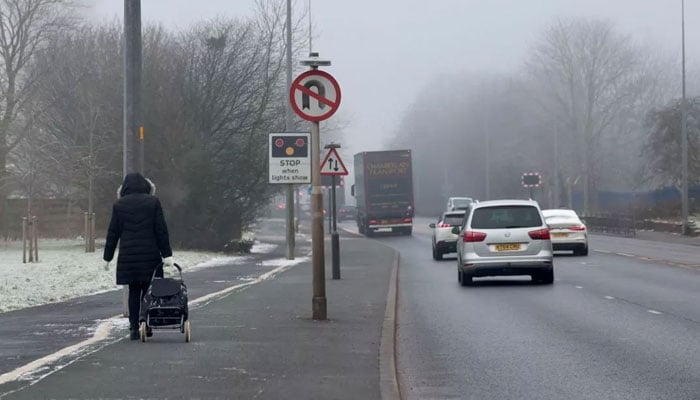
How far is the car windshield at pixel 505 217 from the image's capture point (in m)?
23.4

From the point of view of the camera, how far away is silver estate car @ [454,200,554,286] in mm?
22938

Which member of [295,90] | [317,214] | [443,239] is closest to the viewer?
[295,90]

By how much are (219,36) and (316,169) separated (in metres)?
28.4

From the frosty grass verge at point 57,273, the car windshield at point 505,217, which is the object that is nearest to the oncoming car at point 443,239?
the frosty grass verge at point 57,273

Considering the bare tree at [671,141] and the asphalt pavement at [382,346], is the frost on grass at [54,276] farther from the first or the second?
the bare tree at [671,141]

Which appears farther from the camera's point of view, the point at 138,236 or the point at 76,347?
the point at 138,236

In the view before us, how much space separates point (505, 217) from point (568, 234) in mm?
13533

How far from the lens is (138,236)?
1216cm

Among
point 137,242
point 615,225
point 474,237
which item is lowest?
point 615,225

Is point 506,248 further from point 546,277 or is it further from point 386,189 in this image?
point 386,189

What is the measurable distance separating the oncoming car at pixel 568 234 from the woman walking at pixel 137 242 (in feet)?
82.4

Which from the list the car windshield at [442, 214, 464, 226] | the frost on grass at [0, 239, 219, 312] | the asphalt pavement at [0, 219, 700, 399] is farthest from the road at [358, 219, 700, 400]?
the car windshield at [442, 214, 464, 226]

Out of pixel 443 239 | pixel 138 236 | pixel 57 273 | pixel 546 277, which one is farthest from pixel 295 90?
pixel 443 239

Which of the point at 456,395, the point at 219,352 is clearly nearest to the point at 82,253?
the point at 219,352
